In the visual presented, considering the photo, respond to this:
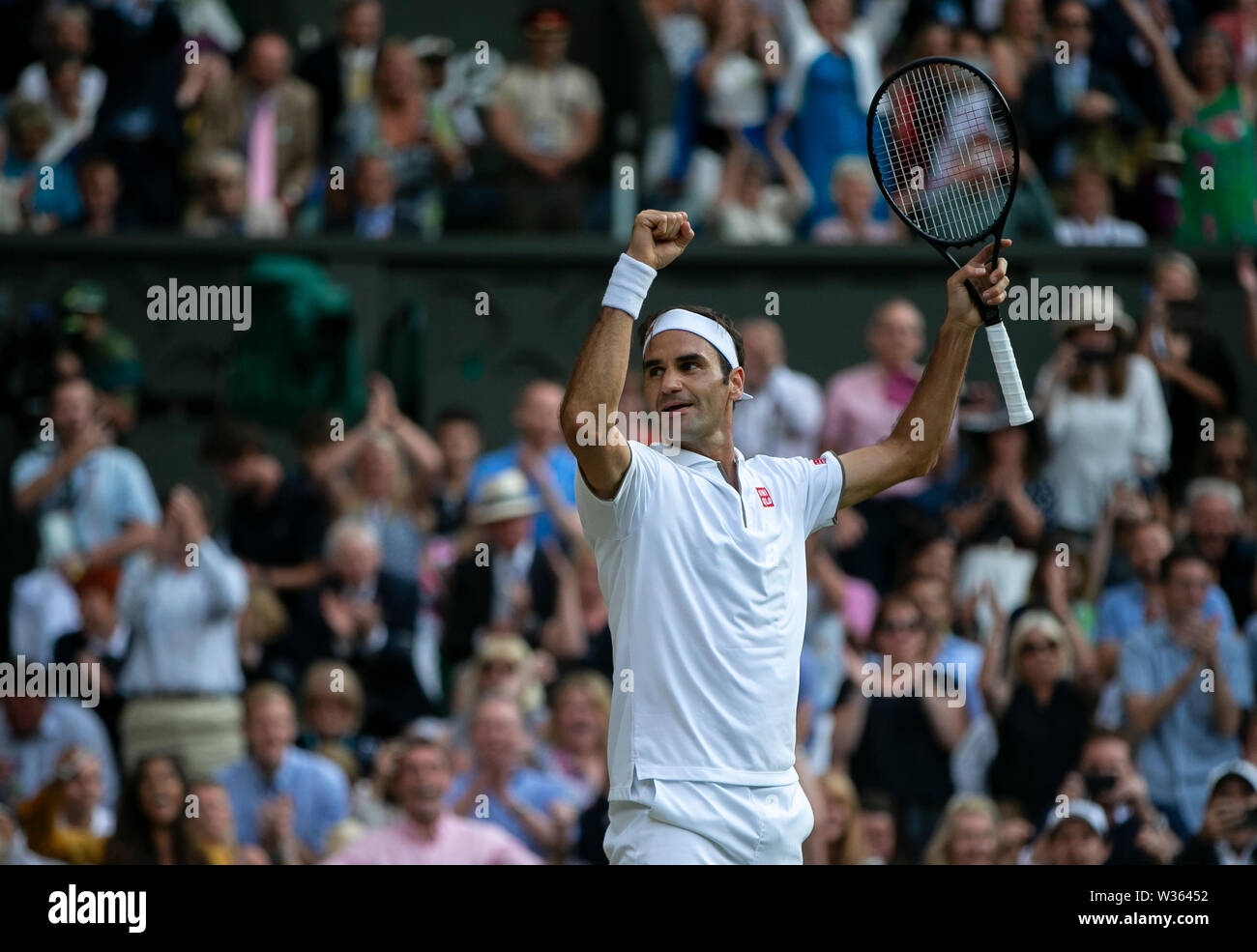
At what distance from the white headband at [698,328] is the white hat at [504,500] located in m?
4.41

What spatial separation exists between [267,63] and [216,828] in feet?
13.8

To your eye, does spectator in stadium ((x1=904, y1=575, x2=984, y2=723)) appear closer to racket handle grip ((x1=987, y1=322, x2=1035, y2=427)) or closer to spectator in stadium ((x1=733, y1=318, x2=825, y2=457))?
spectator in stadium ((x1=733, y1=318, x2=825, y2=457))

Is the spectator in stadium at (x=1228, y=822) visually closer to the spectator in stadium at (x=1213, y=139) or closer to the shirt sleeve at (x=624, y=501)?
the spectator in stadium at (x=1213, y=139)

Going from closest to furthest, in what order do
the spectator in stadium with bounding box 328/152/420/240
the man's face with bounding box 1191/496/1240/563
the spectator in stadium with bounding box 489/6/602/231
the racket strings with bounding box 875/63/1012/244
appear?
the racket strings with bounding box 875/63/1012/244
the man's face with bounding box 1191/496/1240/563
the spectator in stadium with bounding box 328/152/420/240
the spectator in stadium with bounding box 489/6/602/231

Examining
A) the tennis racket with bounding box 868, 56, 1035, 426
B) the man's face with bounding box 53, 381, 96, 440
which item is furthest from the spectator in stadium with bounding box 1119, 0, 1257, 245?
Result: the man's face with bounding box 53, 381, 96, 440

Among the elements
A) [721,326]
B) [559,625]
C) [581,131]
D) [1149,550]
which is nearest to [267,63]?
[581,131]

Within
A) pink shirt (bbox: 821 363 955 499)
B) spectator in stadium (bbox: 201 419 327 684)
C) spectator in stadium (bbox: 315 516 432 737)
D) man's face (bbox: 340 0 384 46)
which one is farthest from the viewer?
man's face (bbox: 340 0 384 46)

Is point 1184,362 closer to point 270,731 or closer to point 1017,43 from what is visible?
point 1017,43

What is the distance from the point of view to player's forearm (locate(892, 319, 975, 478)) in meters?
5.07

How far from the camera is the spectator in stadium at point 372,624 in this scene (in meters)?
8.91

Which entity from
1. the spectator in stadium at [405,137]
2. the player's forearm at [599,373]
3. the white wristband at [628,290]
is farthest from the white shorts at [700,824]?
the spectator in stadium at [405,137]

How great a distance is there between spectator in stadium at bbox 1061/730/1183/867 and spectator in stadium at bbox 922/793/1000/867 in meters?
0.43

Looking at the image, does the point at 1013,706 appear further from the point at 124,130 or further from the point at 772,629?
the point at 124,130

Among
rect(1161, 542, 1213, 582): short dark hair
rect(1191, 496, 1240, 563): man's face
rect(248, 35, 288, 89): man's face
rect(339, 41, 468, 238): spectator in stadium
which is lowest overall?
rect(1161, 542, 1213, 582): short dark hair
